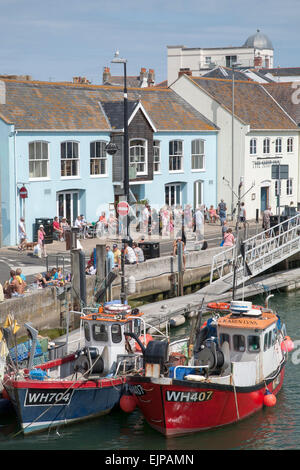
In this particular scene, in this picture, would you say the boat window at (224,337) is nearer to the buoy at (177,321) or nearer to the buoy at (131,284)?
the buoy at (177,321)

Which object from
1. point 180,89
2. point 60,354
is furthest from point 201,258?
point 180,89

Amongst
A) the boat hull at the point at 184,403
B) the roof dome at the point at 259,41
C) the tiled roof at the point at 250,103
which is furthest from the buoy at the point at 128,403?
the roof dome at the point at 259,41

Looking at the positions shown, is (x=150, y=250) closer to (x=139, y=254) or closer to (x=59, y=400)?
(x=139, y=254)

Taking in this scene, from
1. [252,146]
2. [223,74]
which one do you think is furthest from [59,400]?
[223,74]

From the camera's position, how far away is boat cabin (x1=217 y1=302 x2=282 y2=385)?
20.3 metres

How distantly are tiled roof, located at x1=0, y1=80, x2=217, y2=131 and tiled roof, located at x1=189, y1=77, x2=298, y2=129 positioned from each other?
2.05 meters

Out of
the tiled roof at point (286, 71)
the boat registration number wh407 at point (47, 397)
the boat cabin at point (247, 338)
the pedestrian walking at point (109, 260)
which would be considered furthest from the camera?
the tiled roof at point (286, 71)

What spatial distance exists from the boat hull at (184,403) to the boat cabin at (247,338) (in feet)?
2.23

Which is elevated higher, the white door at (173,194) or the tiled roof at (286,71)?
the tiled roof at (286,71)

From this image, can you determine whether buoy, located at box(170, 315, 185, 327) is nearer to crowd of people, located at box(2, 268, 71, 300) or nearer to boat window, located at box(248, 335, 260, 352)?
crowd of people, located at box(2, 268, 71, 300)

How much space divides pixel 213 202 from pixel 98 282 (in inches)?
892

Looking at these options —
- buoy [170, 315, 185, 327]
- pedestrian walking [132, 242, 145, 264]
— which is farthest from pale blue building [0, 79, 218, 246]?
buoy [170, 315, 185, 327]

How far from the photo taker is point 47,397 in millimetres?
19375

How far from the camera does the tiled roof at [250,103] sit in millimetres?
50328
